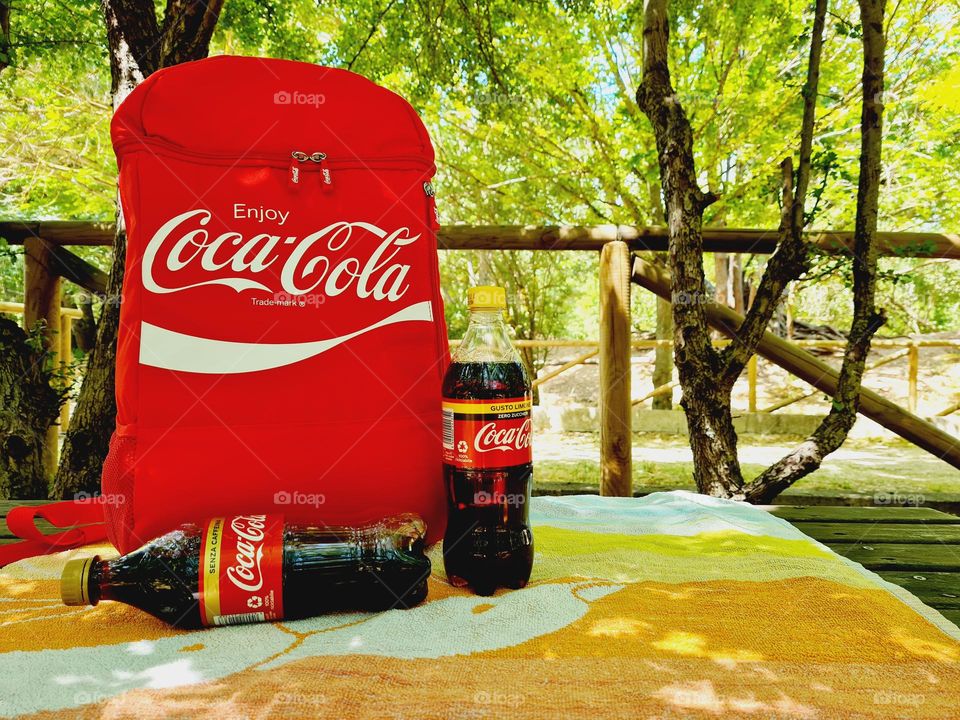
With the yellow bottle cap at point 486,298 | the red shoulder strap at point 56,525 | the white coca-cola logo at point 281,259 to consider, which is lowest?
the red shoulder strap at point 56,525

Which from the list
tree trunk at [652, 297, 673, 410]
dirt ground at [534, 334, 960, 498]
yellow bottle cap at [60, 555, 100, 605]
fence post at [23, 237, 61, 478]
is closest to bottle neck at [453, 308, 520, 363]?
yellow bottle cap at [60, 555, 100, 605]

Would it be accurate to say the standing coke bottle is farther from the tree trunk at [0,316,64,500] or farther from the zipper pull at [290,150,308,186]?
the tree trunk at [0,316,64,500]

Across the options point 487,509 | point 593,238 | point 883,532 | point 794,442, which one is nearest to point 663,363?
point 794,442

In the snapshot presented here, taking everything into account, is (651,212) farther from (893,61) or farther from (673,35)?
(893,61)

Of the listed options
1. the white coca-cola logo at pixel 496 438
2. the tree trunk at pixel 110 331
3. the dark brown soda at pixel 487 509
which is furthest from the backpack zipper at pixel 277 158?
the tree trunk at pixel 110 331

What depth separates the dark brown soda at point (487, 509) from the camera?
36.9 inches

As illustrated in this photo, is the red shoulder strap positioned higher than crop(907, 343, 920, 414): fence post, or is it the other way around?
crop(907, 343, 920, 414): fence post

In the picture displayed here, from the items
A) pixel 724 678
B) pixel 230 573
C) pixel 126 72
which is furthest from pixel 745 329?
pixel 126 72

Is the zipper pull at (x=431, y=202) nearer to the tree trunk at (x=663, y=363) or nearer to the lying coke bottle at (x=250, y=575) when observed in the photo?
the lying coke bottle at (x=250, y=575)

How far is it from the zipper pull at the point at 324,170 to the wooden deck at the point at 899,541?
0.99 metres

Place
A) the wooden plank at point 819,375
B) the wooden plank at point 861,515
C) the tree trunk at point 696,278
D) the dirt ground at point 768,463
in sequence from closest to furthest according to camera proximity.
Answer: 1. the wooden plank at point 861,515
2. the tree trunk at point 696,278
3. the wooden plank at point 819,375
4. the dirt ground at point 768,463

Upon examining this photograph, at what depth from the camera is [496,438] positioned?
916 millimetres

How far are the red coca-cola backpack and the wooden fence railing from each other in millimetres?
1011

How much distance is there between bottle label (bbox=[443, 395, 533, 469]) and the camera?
2.99 ft
